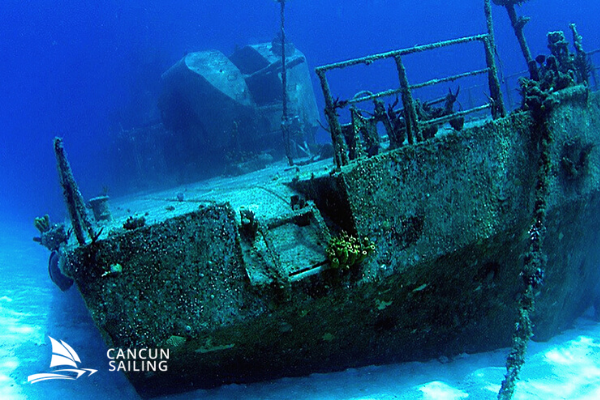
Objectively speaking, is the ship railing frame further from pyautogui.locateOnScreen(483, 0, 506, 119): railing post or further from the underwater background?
the underwater background

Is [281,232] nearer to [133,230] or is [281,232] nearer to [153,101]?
[133,230]

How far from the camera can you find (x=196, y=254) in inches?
141

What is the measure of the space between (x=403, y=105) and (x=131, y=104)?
42.4 metres

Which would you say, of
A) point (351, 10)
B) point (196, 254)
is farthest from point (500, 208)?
point (351, 10)

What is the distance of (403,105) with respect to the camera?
4496 mm

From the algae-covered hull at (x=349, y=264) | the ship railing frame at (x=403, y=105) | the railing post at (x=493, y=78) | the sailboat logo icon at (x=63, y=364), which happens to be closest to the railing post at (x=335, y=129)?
the ship railing frame at (x=403, y=105)

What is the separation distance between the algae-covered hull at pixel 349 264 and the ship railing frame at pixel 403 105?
0.33 m

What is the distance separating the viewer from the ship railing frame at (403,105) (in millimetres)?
4289

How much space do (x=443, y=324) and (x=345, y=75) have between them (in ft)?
480

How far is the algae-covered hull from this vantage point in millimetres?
3547

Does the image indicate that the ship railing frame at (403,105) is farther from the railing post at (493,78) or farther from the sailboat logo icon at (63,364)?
the sailboat logo icon at (63,364)

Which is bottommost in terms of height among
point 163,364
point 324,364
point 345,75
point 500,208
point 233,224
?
point 324,364

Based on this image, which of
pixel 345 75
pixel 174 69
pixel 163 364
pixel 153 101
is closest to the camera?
pixel 163 364

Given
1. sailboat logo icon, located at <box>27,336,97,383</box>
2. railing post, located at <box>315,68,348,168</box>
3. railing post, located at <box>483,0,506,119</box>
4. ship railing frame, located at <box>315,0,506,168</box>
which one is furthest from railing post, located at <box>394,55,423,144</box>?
sailboat logo icon, located at <box>27,336,97,383</box>
